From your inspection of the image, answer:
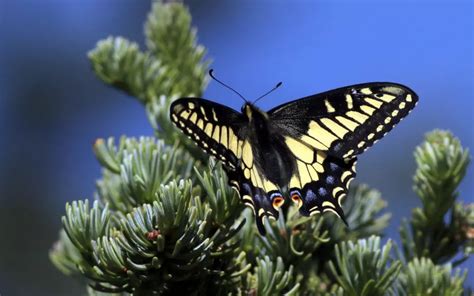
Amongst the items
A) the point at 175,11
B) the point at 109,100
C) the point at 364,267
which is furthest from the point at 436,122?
the point at 364,267

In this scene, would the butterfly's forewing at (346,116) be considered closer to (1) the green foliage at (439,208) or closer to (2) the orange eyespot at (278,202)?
(1) the green foliage at (439,208)

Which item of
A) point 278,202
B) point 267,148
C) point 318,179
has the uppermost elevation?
point 267,148

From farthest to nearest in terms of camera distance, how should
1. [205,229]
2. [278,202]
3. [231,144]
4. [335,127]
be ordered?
[335,127] → [231,144] → [278,202] → [205,229]

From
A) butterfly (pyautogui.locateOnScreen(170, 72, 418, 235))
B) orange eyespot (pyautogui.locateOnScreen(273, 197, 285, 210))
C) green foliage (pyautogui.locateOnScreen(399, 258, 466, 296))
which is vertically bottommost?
green foliage (pyautogui.locateOnScreen(399, 258, 466, 296))

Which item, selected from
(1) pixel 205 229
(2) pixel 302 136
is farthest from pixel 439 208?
(1) pixel 205 229

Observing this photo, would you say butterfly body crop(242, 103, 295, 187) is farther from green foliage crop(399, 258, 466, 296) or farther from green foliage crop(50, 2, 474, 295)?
green foliage crop(399, 258, 466, 296)

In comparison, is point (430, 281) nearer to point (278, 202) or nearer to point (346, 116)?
point (278, 202)

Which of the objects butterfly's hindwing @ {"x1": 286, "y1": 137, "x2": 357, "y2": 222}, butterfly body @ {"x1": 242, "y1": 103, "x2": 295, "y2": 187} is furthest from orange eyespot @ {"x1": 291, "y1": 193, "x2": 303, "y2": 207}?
butterfly body @ {"x1": 242, "y1": 103, "x2": 295, "y2": 187}
